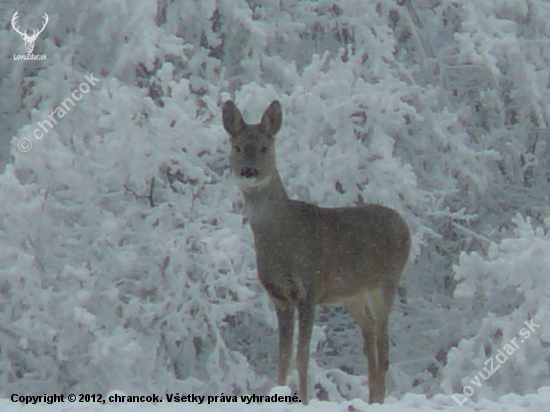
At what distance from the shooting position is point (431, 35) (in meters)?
15.2

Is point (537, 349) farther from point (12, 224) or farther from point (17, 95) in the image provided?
point (17, 95)

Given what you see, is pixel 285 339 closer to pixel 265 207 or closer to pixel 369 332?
pixel 265 207

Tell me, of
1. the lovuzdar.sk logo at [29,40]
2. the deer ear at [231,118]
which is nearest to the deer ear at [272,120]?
the deer ear at [231,118]

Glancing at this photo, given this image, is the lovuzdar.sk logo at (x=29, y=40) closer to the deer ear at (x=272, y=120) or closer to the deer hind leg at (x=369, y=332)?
the deer hind leg at (x=369, y=332)

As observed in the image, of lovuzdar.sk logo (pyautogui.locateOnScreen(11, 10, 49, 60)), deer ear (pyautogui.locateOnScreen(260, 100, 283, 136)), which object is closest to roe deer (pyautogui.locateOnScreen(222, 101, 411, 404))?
deer ear (pyautogui.locateOnScreen(260, 100, 283, 136))

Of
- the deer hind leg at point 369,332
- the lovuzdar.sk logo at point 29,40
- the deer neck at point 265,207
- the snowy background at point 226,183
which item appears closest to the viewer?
the deer neck at point 265,207

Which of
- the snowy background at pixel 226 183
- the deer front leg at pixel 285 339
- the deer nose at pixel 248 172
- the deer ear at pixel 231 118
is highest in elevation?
the deer ear at pixel 231 118

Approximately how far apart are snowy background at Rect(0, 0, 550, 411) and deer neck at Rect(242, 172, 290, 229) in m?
4.63

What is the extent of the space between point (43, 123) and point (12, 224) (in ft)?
3.66

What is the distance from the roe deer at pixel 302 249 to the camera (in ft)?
22.4

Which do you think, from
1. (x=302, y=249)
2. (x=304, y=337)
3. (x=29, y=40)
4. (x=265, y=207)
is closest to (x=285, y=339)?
(x=304, y=337)

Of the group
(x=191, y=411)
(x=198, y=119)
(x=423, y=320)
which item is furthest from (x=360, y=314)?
(x=423, y=320)

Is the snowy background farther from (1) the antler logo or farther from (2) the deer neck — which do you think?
(2) the deer neck

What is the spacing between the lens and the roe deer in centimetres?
683
